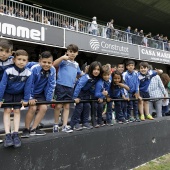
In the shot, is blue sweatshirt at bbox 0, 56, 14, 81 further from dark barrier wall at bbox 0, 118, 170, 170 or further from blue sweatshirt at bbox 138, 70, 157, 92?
Result: blue sweatshirt at bbox 138, 70, 157, 92

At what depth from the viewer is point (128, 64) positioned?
17.4 ft

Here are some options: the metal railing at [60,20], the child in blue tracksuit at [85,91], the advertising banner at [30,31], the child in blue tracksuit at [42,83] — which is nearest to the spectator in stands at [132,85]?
the child in blue tracksuit at [85,91]

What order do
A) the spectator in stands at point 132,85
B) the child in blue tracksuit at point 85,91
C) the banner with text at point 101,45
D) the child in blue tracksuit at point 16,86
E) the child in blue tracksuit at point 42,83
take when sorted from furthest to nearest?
1. the banner with text at point 101,45
2. the spectator in stands at point 132,85
3. the child in blue tracksuit at point 85,91
4. the child in blue tracksuit at point 42,83
5. the child in blue tracksuit at point 16,86

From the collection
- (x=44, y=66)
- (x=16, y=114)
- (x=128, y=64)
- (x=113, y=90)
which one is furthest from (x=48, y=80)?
(x=128, y=64)

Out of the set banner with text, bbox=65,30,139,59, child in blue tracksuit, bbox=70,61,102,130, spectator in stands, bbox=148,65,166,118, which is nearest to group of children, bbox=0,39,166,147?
child in blue tracksuit, bbox=70,61,102,130

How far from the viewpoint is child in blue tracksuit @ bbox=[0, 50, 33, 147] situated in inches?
118

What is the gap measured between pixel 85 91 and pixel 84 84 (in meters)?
0.20

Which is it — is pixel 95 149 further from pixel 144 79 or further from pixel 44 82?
pixel 144 79

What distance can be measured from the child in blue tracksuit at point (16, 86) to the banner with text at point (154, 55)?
14.5 metres

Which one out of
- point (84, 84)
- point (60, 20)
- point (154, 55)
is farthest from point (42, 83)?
point (154, 55)

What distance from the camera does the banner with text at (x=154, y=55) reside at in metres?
17.0

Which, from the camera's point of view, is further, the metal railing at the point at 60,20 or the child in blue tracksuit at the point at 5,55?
the metal railing at the point at 60,20

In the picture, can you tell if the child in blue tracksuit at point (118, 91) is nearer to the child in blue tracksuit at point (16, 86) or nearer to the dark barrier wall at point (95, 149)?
the dark barrier wall at point (95, 149)

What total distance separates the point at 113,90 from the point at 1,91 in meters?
2.51
